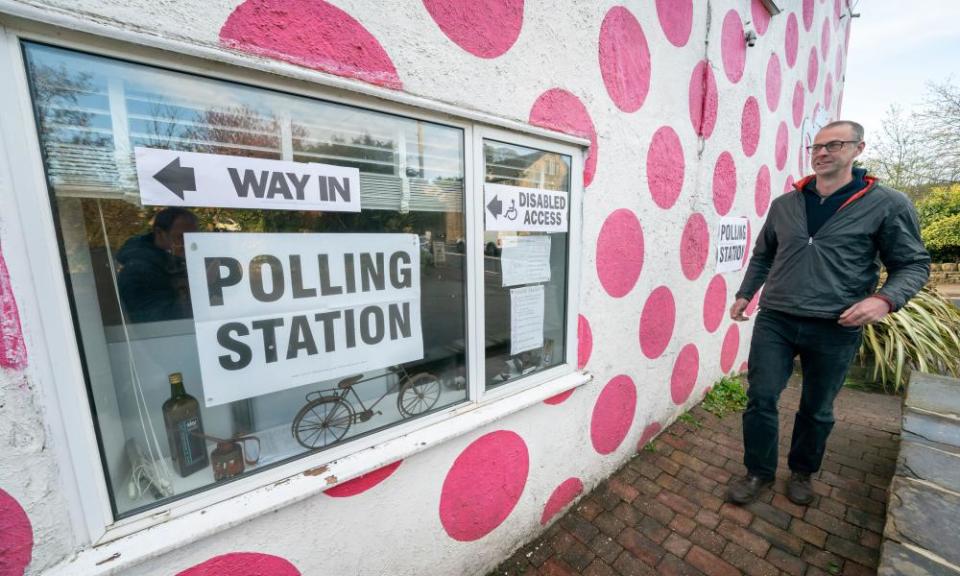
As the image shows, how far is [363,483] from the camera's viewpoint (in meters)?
1.45

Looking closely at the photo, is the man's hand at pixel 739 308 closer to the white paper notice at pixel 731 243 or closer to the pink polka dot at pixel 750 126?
the white paper notice at pixel 731 243

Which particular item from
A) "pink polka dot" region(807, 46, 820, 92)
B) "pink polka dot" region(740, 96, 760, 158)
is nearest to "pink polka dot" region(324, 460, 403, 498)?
"pink polka dot" region(740, 96, 760, 158)

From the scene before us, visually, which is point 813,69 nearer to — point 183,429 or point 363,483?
point 363,483

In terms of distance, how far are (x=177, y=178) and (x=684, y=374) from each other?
3.64 m

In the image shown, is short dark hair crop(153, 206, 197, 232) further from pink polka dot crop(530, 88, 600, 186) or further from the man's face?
the man's face

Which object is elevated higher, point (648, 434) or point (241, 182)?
point (241, 182)

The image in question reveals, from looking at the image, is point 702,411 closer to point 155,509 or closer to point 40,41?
point 155,509

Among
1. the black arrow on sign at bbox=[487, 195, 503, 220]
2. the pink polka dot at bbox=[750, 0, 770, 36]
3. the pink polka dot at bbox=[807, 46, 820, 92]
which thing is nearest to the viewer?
the black arrow on sign at bbox=[487, 195, 503, 220]

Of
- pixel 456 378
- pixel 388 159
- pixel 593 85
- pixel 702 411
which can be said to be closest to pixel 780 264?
pixel 593 85

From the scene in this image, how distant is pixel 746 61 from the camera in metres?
3.31

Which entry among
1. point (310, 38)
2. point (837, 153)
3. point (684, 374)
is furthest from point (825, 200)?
point (310, 38)

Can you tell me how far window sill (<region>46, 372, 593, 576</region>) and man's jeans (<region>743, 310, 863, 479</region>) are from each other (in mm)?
1622

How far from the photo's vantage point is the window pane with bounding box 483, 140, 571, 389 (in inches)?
71.2

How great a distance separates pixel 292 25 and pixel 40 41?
0.58m
